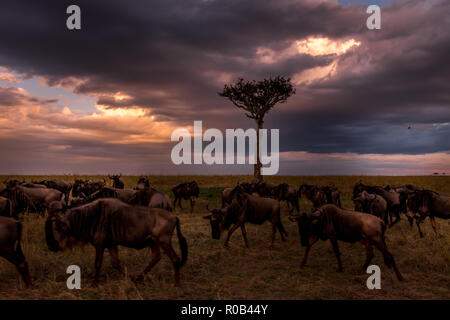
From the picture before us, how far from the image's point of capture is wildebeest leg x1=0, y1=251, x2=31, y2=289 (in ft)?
20.2

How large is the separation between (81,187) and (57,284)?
13.0m

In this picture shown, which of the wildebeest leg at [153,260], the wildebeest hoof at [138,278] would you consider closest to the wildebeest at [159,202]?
the wildebeest leg at [153,260]

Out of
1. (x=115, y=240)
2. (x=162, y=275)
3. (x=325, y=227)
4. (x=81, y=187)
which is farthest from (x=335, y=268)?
(x=81, y=187)

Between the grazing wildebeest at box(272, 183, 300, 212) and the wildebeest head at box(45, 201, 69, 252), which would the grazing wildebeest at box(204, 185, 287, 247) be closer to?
the wildebeest head at box(45, 201, 69, 252)

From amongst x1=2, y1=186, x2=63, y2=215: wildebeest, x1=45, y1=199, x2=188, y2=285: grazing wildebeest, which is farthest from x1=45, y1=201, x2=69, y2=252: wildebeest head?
x1=2, y1=186, x2=63, y2=215: wildebeest

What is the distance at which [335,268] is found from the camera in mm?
8828

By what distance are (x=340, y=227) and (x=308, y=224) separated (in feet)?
2.66

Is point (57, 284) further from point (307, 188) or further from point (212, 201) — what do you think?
point (212, 201)

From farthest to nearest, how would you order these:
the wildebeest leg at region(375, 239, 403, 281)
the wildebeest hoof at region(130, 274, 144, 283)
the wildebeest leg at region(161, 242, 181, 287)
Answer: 1. the wildebeest leg at region(375, 239, 403, 281)
2. the wildebeest hoof at region(130, 274, 144, 283)
3. the wildebeest leg at region(161, 242, 181, 287)

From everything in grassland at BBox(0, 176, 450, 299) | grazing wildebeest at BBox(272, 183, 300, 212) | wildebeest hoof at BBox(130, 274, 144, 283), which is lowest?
grassland at BBox(0, 176, 450, 299)

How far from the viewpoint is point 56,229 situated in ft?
21.8

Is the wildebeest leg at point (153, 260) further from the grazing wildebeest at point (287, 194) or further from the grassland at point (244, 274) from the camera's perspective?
the grazing wildebeest at point (287, 194)

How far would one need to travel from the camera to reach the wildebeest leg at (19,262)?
6172mm

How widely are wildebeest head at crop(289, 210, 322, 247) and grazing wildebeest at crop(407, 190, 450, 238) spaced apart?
704 cm
